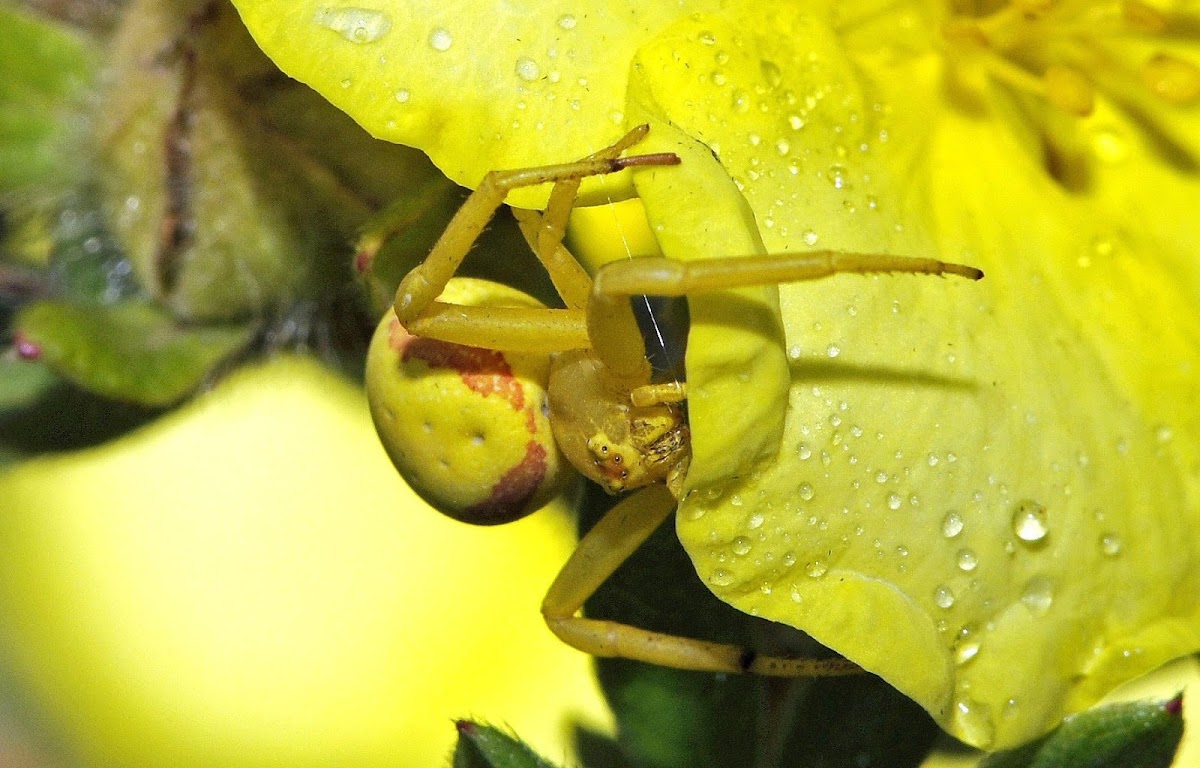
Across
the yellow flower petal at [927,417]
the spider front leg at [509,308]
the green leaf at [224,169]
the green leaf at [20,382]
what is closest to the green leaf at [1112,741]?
the yellow flower petal at [927,417]

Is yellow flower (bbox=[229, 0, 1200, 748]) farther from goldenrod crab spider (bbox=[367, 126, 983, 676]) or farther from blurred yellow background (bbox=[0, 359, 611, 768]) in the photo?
blurred yellow background (bbox=[0, 359, 611, 768])

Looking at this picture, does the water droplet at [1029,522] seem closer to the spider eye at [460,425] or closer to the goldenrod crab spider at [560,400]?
→ the goldenrod crab spider at [560,400]

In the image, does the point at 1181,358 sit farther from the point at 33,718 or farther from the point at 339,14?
the point at 33,718

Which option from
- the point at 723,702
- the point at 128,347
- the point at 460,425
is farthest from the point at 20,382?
the point at 723,702

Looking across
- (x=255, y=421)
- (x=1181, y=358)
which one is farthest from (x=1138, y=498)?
(x=255, y=421)

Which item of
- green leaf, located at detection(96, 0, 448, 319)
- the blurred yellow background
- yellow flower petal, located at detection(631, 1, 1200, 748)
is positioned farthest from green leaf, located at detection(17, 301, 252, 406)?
the blurred yellow background
